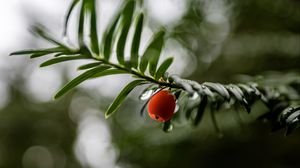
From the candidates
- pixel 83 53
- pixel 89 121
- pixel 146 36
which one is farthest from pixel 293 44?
pixel 89 121

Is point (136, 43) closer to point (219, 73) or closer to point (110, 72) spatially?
point (110, 72)

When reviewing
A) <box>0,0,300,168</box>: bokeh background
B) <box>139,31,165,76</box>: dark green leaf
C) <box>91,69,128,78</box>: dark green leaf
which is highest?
<box>139,31,165,76</box>: dark green leaf

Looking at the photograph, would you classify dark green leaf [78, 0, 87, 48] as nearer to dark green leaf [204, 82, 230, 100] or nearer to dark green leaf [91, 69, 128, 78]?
dark green leaf [91, 69, 128, 78]

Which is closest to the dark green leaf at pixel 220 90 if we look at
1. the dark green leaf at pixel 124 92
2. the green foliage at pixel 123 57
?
the green foliage at pixel 123 57

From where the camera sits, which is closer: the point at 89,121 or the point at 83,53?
the point at 83,53

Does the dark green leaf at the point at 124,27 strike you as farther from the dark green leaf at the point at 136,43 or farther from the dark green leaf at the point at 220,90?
the dark green leaf at the point at 220,90

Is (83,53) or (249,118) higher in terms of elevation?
(83,53)

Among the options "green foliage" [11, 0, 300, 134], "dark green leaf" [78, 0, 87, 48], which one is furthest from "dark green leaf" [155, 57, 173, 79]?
"dark green leaf" [78, 0, 87, 48]

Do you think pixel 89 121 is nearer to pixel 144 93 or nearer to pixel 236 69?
pixel 236 69
